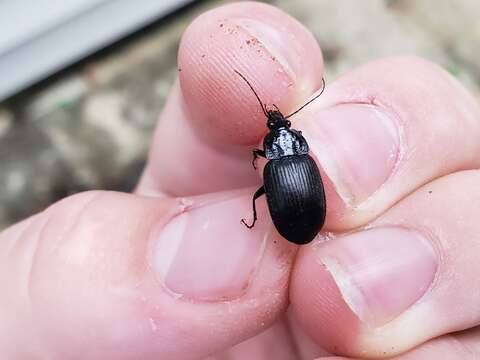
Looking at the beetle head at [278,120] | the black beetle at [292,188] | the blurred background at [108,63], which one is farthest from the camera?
the blurred background at [108,63]

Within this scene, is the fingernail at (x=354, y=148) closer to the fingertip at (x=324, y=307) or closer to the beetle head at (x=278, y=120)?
the beetle head at (x=278, y=120)

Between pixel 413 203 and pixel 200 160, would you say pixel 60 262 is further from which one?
pixel 413 203

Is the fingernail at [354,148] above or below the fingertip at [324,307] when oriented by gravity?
above

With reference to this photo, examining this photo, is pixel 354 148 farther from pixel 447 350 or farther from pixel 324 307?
pixel 447 350

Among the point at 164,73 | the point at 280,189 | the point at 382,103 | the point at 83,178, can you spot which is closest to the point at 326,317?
the point at 280,189

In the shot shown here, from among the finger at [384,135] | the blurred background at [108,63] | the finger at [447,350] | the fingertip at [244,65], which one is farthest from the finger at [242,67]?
the blurred background at [108,63]

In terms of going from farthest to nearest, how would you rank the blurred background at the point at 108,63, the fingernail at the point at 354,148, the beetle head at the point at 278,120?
1. the blurred background at the point at 108,63
2. the beetle head at the point at 278,120
3. the fingernail at the point at 354,148

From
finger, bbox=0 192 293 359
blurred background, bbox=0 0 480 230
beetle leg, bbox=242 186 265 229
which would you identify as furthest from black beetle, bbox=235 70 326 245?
blurred background, bbox=0 0 480 230

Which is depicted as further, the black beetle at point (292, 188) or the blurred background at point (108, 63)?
the blurred background at point (108, 63)

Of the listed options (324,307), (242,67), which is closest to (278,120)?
(242,67)
